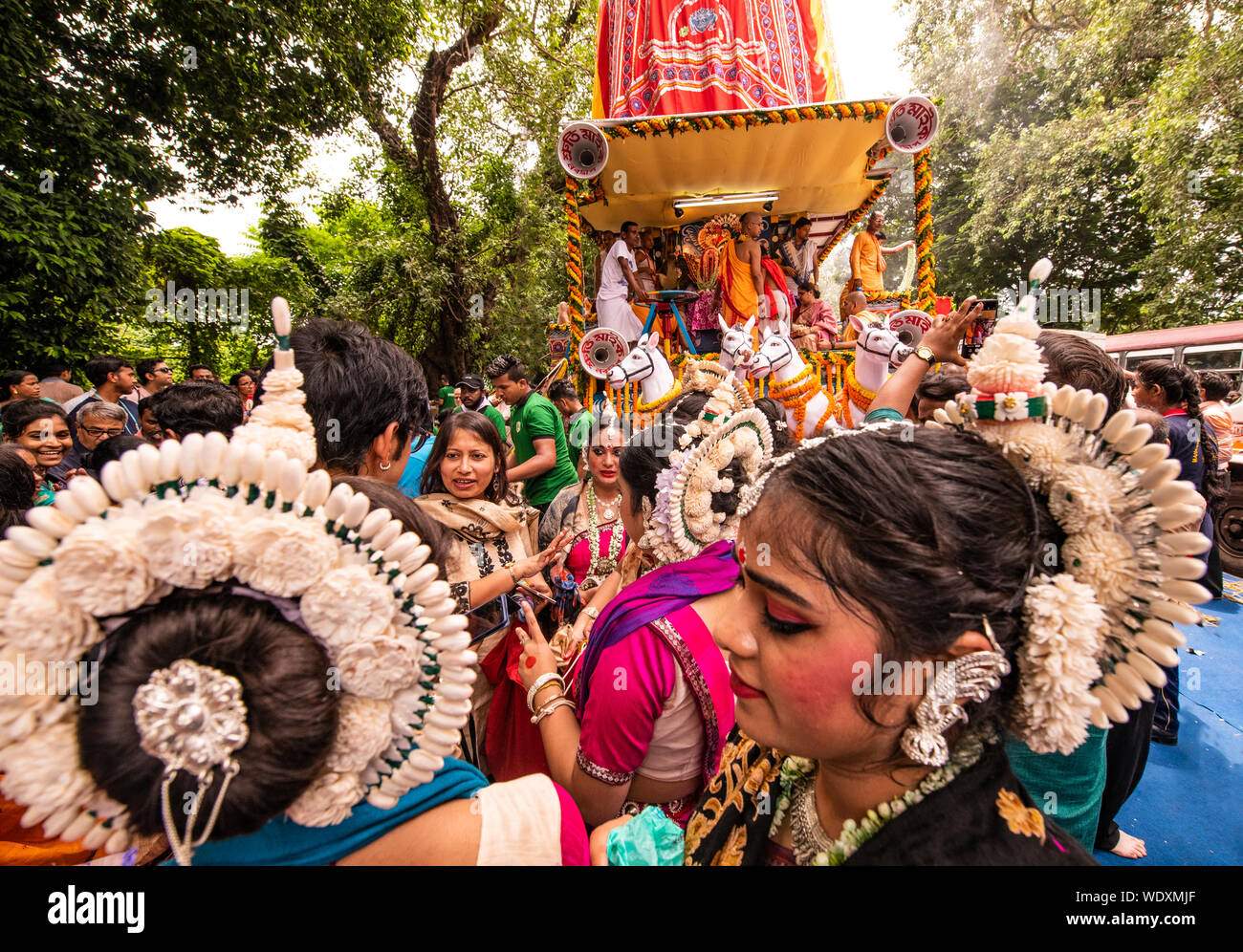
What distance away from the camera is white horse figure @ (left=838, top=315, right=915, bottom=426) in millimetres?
4750

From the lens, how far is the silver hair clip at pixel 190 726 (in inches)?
31.0

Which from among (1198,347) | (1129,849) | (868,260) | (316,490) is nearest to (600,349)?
(868,260)

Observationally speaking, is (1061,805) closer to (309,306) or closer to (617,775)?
(617,775)

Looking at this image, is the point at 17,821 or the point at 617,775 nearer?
the point at 17,821

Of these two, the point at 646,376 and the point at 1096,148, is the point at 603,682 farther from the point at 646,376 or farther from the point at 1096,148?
the point at 1096,148

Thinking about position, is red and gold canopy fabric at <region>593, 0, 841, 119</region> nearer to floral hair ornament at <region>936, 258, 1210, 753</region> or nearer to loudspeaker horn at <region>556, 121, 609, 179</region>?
loudspeaker horn at <region>556, 121, 609, 179</region>

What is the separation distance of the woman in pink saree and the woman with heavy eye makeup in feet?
1.26

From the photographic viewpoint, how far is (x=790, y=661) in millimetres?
1021

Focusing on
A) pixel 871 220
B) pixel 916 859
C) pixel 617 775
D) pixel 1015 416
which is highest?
pixel 871 220

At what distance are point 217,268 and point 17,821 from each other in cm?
1921

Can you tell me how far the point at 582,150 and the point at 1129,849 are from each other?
7.33 meters

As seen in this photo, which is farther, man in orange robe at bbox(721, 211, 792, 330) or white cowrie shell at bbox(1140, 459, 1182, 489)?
man in orange robe at bbox(721, 211, 792, 330)

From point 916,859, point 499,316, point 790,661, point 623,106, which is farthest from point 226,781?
point 499,316

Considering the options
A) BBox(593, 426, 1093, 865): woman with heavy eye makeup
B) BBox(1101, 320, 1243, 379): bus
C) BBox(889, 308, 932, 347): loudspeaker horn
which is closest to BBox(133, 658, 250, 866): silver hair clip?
BBox(593, 426, 1093, 865): woman with heavy eye makeup
